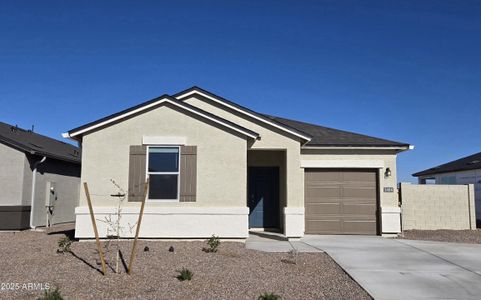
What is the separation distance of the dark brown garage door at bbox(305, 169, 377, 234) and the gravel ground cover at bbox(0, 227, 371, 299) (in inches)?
173

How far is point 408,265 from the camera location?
908cm

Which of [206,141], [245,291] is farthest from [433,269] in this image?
[206,141]

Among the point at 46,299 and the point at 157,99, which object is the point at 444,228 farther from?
the point at 46,299

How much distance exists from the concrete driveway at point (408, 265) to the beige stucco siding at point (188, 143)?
2895 millimetres

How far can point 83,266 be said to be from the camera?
825cm

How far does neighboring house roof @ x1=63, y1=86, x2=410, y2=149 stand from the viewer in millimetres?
12055

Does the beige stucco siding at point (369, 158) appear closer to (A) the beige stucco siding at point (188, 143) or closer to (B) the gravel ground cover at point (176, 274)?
(A) the beige stucco siding at point (188, 143)

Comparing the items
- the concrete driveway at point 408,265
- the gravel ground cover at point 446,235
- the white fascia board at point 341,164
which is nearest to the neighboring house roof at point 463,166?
the gravel ground cover at point 446,235

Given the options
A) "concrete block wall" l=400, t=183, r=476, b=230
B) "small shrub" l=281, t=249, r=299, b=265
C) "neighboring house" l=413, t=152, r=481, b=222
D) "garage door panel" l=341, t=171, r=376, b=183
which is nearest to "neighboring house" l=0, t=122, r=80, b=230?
"small shrub" l=281, t=249, r=299, b=265

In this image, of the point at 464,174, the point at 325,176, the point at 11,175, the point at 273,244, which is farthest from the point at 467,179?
the point at 11,175

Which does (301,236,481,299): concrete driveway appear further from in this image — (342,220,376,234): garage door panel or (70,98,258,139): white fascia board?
(70,98,258,139): white fascia board

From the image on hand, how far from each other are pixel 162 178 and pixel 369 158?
23.1 ft

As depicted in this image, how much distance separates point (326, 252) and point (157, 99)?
20.5 ft

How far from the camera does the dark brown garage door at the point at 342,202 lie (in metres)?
14.2
